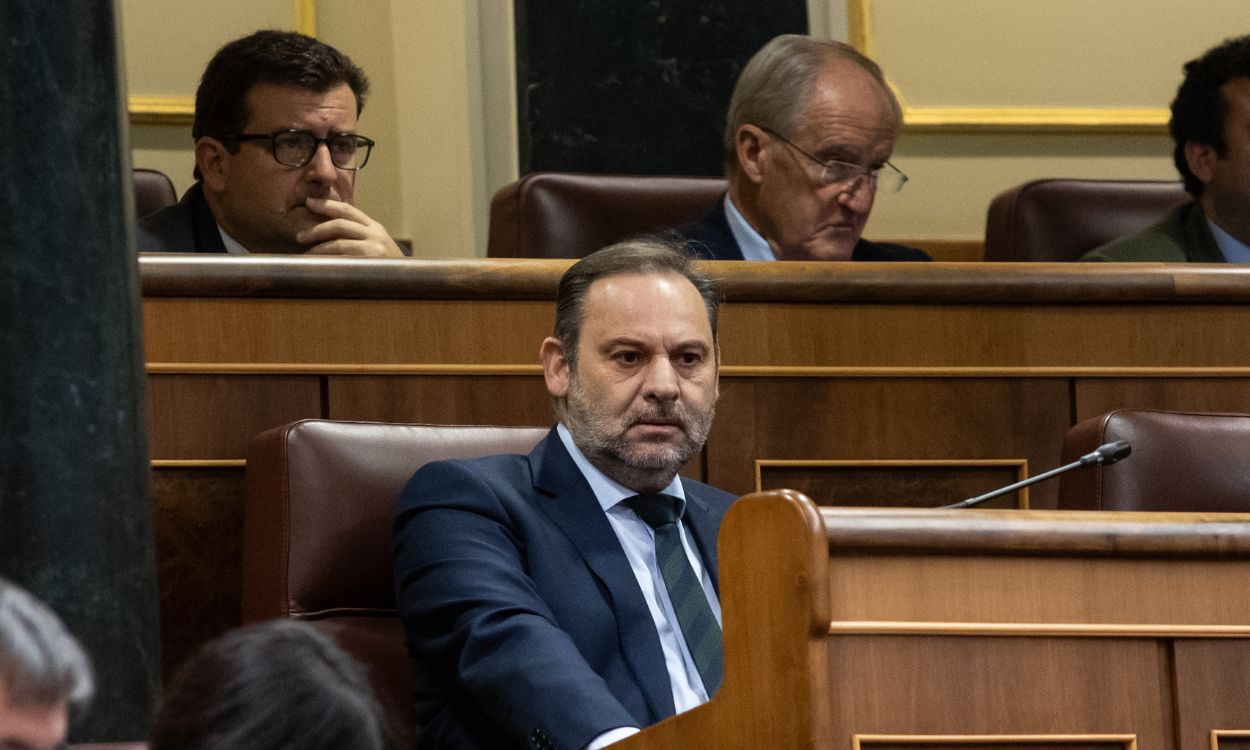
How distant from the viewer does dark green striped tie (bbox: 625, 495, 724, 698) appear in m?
1.77

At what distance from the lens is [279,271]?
211cm

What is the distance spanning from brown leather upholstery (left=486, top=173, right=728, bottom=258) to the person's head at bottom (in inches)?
78.9

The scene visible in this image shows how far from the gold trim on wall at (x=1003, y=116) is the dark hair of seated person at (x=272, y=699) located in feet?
10.5

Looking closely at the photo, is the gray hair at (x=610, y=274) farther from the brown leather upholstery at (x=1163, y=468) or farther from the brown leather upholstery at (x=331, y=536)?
the brown leather upholstery at (x=1163, y=468)

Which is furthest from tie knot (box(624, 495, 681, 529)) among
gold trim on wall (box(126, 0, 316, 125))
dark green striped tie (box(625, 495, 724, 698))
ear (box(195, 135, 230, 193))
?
gold trim on wall (box(126, 0, 316, 125))

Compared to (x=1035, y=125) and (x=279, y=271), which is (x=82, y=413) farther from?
(x=1035, y=125)

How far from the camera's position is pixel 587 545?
1.81 metres

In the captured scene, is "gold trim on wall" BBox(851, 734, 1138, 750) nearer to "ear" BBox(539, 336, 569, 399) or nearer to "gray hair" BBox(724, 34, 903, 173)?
"ear" BBox(539, 336, 569, 399)

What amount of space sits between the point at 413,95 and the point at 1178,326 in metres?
1.83

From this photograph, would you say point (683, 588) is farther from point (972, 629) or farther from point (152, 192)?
point (152, 192)

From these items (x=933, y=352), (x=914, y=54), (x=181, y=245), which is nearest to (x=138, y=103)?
(x=181, y=245)

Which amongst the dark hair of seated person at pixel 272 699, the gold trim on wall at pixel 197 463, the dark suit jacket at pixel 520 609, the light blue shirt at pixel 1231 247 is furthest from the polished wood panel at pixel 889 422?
the dark hair of seated person at pixel 272 699

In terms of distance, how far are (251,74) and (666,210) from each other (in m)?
0.64

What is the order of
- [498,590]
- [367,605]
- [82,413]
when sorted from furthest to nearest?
[367,605], [498,590], [82,413]
